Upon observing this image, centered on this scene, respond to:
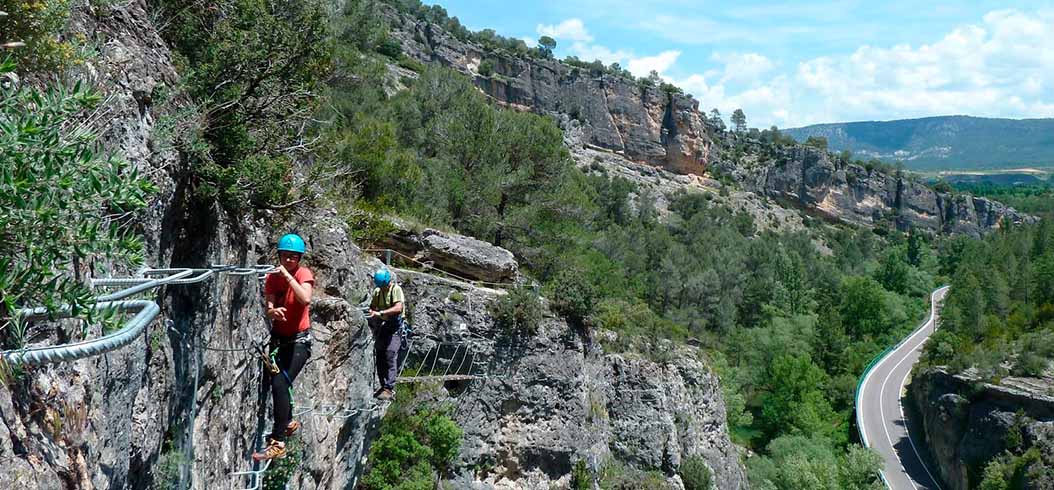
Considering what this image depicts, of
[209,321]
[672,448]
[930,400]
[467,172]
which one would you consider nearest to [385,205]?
[467,172]

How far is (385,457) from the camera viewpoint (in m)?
12.7

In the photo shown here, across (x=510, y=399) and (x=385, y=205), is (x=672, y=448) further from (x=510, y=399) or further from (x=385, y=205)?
(x=385, y=205)

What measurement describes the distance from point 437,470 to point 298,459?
7539 mm

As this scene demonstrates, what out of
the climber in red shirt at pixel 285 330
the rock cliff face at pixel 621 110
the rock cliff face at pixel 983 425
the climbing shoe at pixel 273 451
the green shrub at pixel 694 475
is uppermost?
the rock cliff face at pixel 621 110

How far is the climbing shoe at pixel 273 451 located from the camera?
575 cm

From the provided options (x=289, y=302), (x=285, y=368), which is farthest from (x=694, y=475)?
(x=289, y=302)

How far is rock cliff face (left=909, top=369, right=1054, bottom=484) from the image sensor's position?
28.7 meters

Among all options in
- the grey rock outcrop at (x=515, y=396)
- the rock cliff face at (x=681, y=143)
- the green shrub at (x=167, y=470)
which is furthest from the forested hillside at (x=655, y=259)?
the rock cliff face at (x=681, y=143)

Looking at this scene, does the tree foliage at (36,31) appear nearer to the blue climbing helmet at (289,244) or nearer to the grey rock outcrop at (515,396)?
the blue climbing helmet at (289,244)

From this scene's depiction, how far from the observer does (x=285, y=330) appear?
576 centimetres

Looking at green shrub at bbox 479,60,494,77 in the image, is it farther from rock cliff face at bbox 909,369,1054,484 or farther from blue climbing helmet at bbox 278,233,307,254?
blue climbing helmet at bbox 278,233,307,254

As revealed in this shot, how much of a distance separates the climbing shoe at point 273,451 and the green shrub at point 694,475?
1582 centimetres

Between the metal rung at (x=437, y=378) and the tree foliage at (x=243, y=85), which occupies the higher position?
the tree foliage at (x=243, y=85)

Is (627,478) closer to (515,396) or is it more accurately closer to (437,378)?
(515,396)
